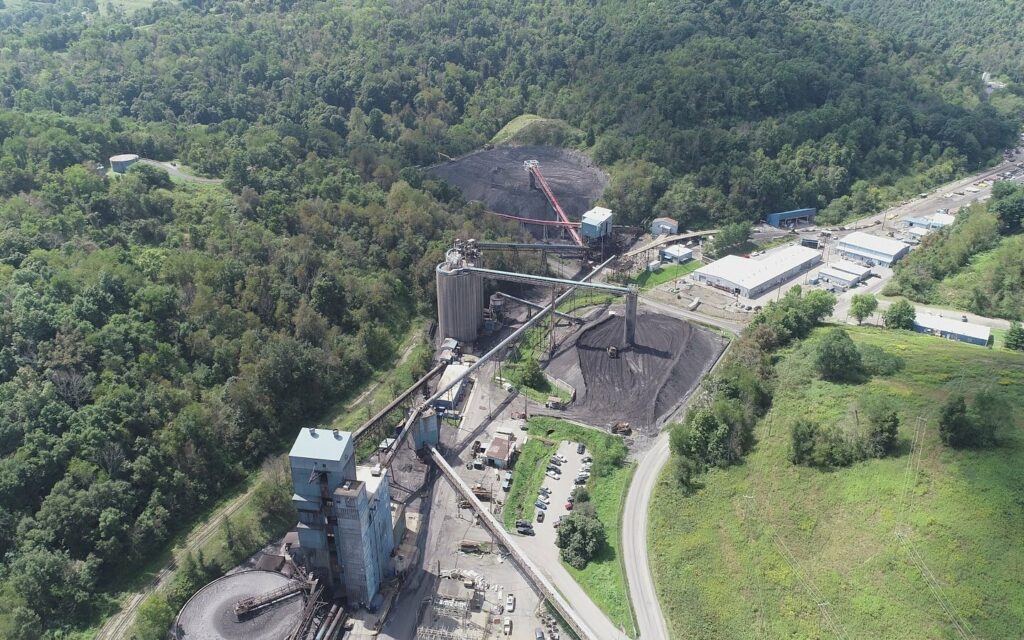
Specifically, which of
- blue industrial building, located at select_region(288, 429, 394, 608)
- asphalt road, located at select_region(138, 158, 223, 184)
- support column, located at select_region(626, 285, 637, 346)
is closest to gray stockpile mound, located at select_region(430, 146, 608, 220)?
support column, located at select_region(626, 285, 637, 346)

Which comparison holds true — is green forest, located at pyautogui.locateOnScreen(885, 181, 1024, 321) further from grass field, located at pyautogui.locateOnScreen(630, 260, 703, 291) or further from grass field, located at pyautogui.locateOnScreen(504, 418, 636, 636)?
grass field, located at pyautogui.locateOnScreen(504, 418, 636, 636)

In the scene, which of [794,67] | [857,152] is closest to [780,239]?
[857,152]

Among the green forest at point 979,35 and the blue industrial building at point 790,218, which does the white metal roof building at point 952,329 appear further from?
the green forest at point 979,35

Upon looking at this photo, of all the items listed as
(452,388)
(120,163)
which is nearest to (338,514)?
(452,388)

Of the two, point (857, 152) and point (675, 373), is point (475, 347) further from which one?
point (857, 152)

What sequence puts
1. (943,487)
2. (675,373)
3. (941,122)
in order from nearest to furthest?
(943,487) → (675,373) → (941,122)

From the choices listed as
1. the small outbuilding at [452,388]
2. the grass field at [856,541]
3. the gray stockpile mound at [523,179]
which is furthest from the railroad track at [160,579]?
the gray stockpile mound at [523,179]
